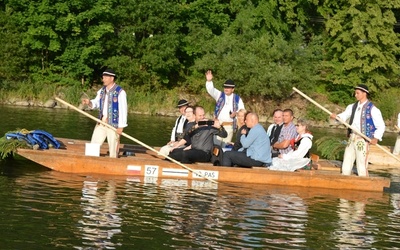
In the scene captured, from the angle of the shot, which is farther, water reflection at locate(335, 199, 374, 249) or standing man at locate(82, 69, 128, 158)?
standing man at locate(82, 69, 128, 158)

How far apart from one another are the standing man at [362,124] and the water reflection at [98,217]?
4360mm

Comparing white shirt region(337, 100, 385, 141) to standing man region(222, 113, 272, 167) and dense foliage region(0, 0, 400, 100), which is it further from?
dense foliage region(0, 0, 400, 100)

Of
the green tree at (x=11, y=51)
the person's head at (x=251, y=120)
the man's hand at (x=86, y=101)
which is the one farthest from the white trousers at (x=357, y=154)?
the green tree at (x=11, y=51)

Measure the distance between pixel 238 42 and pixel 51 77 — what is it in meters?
8.46

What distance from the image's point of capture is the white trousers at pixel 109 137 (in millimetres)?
16188

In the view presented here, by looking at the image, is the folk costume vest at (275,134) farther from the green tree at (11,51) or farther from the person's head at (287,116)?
the green tree at (11,51)

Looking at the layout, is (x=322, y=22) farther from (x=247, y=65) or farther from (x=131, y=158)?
(x=131, y=158)

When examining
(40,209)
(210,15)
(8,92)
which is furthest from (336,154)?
(210,15)

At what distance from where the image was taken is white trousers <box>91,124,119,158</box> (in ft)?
53.1

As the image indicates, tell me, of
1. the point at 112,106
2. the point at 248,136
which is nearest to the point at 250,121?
the point at 248,136

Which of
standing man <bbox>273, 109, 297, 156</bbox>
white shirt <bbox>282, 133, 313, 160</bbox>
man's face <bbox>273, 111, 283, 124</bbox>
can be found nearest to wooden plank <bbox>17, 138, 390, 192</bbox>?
white shirt <bbox>282, 133, 313, 160</bbox>

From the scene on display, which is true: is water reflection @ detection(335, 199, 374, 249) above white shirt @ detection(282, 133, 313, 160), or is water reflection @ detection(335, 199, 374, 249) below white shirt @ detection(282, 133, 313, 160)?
below

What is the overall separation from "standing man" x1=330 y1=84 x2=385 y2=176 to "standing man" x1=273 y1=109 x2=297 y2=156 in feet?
3.13

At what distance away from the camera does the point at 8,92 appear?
1471 inches
